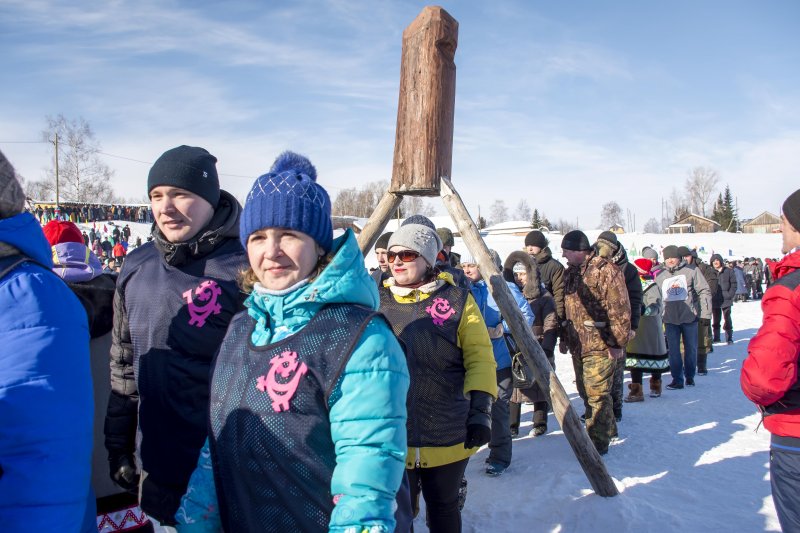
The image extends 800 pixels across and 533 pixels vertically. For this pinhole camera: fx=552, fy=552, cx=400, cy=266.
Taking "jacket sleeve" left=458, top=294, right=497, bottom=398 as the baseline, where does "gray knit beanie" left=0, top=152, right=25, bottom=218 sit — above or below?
above

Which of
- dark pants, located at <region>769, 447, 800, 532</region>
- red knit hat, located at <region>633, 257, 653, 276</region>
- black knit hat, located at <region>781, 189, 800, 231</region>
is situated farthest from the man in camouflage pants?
black knit hat, located at <region>781, 189, 800, 231</region>

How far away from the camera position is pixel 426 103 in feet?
12.9

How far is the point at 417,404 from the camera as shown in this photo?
297 cm

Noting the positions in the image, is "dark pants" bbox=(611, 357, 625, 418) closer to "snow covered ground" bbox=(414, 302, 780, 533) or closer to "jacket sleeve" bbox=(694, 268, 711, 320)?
"snow covered ground" bbox=(414, 302, 780, 533)

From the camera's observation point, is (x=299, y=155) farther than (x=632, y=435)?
No

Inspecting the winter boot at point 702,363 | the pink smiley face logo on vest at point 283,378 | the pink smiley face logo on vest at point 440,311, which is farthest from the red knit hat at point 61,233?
the winter boot at point 702,363

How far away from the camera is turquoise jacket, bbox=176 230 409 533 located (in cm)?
132

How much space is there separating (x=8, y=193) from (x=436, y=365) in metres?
2.09

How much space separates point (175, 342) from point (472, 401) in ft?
4.96

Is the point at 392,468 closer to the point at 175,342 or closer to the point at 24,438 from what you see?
the point at 24,438

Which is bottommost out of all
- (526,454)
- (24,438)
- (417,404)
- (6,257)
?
(526,454)

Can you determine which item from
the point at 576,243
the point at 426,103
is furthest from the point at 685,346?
the point at 426,103

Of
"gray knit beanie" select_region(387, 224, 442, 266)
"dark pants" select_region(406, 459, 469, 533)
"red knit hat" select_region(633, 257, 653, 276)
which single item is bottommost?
"dark pants" select_region(406, 459, 469, 533)

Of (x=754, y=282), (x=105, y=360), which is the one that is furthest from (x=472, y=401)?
(x=754, y=282)
